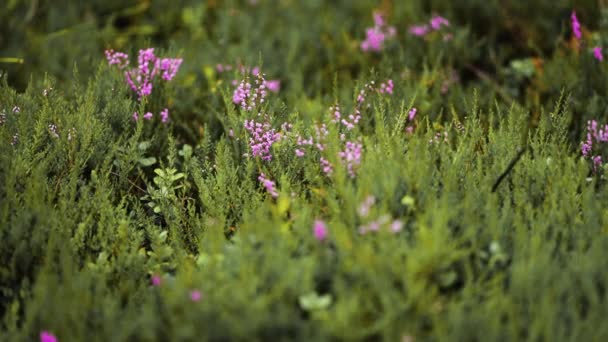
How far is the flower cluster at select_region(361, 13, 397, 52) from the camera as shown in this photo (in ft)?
13.2

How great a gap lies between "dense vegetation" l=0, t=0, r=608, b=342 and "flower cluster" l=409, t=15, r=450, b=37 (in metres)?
0.02

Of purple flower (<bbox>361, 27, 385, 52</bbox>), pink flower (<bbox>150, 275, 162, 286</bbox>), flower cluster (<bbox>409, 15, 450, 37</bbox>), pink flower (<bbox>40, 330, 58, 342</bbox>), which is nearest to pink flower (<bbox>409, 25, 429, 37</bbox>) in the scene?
flower cluster (<bbox>409, 15, 450, 37</bbox>)

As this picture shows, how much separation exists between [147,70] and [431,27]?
193cm

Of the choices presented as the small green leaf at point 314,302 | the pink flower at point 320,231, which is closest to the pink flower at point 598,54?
the pink flower at point 320,231

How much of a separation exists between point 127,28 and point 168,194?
2.55 m

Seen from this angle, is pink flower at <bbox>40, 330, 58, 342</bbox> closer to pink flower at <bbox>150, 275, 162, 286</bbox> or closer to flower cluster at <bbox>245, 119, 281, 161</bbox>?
pink flower at <bbox>150, 275, 162, 286</bbox>

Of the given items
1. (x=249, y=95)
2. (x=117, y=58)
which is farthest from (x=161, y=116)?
(x=249, y=95)

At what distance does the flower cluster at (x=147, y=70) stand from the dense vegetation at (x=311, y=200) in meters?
0.01

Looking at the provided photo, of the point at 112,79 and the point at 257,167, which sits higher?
the point at 112,79

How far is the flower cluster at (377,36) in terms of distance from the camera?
13.2 feet

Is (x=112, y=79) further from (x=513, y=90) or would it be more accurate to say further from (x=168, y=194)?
(x=513, y=90)

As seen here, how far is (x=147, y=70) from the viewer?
319 centimetres

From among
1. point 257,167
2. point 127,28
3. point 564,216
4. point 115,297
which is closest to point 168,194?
point 257,167

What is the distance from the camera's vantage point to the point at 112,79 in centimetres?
326
